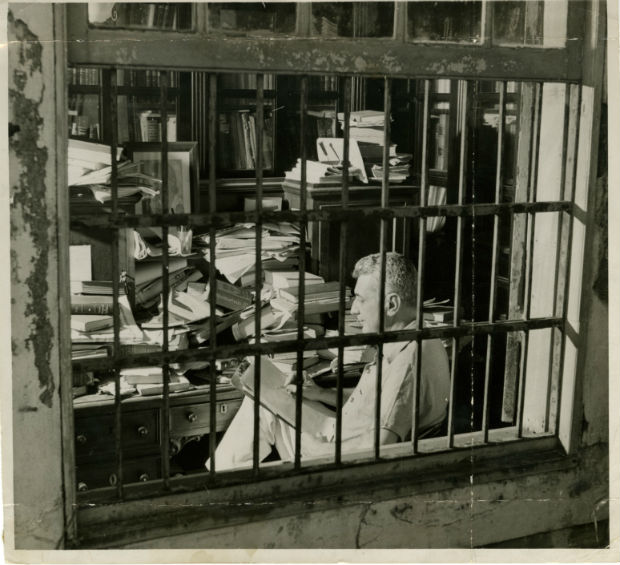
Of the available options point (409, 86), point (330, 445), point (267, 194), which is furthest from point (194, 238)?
point (330, 445)

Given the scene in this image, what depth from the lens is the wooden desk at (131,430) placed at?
3.31m

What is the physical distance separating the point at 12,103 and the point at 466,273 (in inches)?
108

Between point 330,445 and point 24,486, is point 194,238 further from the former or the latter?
point 24,486

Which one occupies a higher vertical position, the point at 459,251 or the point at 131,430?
the point at 459,251

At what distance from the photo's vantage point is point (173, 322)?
3.52 meters

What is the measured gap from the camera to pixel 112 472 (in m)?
3.44

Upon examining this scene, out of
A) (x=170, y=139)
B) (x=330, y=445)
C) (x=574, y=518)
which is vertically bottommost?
(x=574, y=518)

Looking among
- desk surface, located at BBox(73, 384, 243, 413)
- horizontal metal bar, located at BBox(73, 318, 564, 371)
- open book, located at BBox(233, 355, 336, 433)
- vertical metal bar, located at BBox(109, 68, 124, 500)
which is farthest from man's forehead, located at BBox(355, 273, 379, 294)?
vertical metal bar, located at BBox(109, 68, 124, 500)

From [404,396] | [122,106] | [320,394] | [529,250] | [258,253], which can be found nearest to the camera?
[258,253]

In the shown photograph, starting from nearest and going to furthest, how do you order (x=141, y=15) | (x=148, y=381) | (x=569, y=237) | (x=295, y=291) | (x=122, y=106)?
(x=141, y=15)
(x=569, y=237)
(x=148, y=381)
(x=122, y=106)
(x=295, y=291)

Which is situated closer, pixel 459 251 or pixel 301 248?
pixel 301 248

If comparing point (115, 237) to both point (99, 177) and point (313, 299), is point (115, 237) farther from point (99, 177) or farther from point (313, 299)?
point (313, 299)

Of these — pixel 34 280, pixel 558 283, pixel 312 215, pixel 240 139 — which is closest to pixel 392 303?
pixel 558 283

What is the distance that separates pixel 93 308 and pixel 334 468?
4.82 ft
